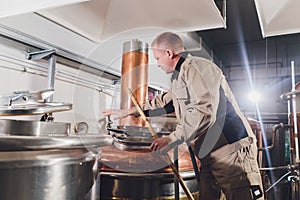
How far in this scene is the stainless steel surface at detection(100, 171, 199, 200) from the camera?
1.26 meters

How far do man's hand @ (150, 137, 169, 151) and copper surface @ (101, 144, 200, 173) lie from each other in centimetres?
5

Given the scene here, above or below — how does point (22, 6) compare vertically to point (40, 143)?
above

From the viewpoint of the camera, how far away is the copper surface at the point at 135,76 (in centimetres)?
179

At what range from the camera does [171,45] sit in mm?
1418

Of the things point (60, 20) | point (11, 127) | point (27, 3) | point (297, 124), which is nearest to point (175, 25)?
point (60, 20)

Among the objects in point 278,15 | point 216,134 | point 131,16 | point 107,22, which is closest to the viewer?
point 216,134

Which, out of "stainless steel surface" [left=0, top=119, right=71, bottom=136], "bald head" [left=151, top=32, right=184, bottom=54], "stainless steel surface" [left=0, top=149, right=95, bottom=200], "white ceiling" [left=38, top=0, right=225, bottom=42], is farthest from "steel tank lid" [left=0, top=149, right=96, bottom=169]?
"white ceiling" [left=38, top=0, right=225, bottom=42]

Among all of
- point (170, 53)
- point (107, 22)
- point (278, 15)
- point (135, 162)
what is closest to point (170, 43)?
point (170, 53)

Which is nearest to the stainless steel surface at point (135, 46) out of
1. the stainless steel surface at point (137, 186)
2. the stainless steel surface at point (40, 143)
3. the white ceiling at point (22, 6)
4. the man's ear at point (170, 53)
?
the man's ear at point (170, 53)

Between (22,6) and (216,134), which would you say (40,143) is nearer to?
(216,134)

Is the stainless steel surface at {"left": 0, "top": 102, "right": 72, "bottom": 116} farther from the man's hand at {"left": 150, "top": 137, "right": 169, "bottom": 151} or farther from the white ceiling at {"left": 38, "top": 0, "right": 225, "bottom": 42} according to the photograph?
the white ceiling at {"left": 38, "top": 0, "right": 225, "bottom": 42}

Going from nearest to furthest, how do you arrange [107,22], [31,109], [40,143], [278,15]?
[40,143]
[31,109]
[278,15]
[107,22]

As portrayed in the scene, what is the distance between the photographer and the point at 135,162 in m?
1.30

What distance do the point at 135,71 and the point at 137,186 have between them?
0.82 metres
